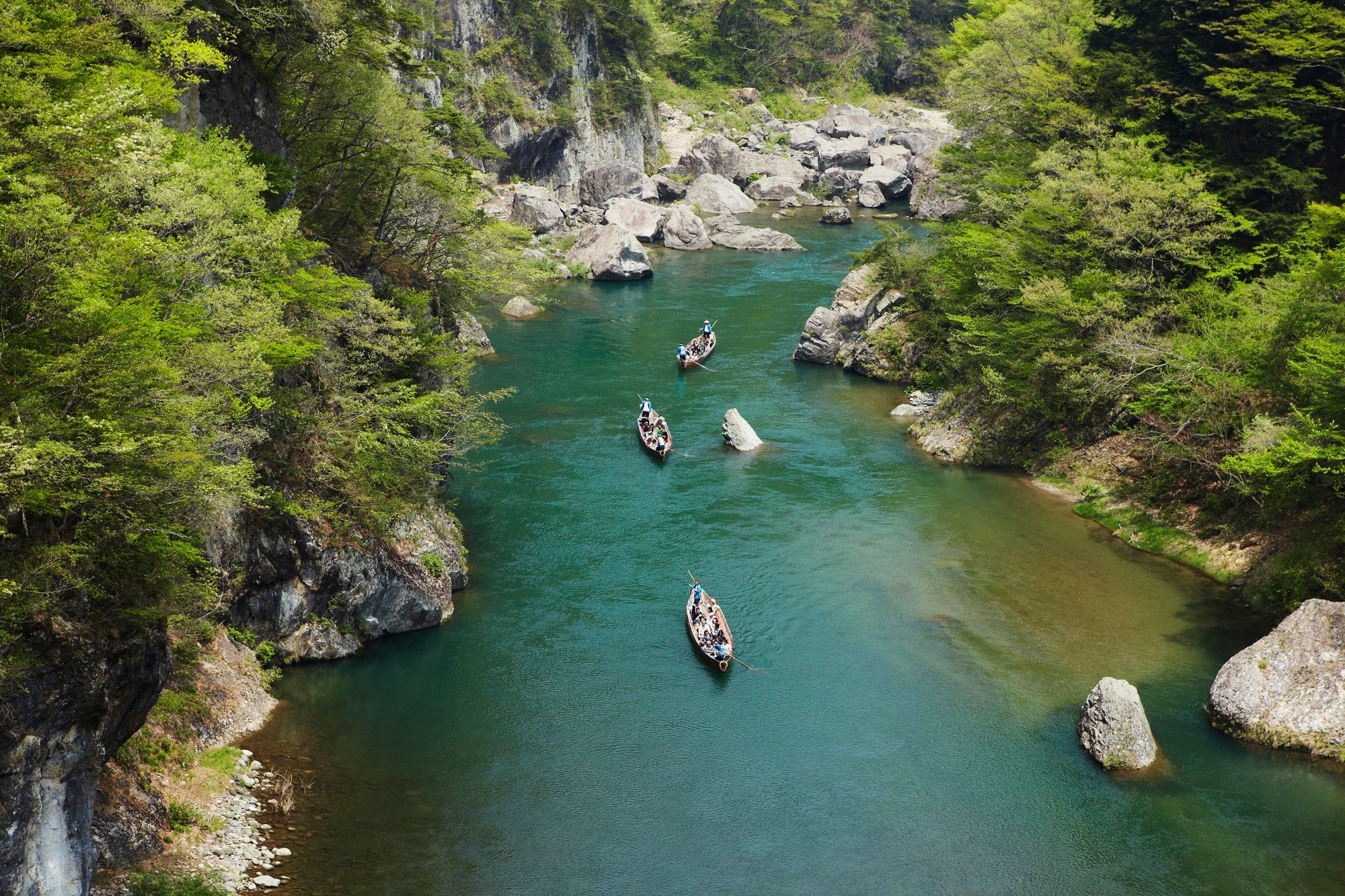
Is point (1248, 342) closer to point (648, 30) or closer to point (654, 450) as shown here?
point (654, 450)

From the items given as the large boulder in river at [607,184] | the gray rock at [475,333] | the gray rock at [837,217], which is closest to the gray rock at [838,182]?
the gray rock at [837,217]

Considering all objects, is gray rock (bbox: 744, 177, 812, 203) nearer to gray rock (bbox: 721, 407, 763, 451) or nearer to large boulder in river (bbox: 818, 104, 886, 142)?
large boulder in river (bbox: 818, 104, 886, 142)

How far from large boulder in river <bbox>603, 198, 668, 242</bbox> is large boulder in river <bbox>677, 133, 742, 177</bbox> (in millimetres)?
16195

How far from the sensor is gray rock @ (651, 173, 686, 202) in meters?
80.5

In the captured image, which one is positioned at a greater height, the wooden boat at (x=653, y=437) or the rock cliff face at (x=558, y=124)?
the rock cliff face at (x=558, y=124)

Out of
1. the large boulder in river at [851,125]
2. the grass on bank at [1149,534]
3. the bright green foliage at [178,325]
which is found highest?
the bright green foliage at [178,325]

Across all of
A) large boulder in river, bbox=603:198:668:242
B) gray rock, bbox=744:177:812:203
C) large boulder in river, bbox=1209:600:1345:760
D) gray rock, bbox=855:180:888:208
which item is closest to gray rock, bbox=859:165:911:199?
gray rock, bbox=855:180:888:208

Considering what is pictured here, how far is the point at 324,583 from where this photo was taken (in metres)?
24.2

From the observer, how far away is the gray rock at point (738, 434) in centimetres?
3788

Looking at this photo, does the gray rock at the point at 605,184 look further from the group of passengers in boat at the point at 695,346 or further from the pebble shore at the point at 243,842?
the pebble shore at the point at 243,842

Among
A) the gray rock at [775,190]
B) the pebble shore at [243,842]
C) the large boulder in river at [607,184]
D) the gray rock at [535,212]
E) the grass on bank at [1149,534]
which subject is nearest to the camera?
the pebble shore at [243,842]

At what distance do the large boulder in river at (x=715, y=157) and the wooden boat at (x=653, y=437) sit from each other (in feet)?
177

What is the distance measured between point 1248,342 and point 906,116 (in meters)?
85.0

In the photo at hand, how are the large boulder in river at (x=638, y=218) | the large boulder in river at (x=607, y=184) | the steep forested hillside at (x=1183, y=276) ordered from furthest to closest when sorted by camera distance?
the large boulder in river at (x=607, y=184), the large boulder in river at (x=638, y=218), the steep forested hillside at (x=1183, y=276)
